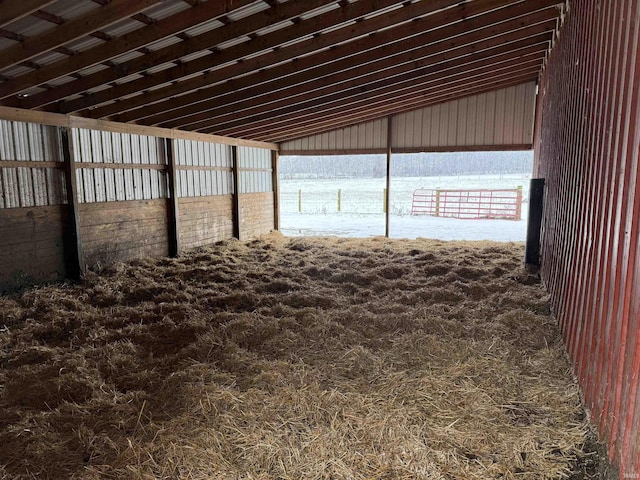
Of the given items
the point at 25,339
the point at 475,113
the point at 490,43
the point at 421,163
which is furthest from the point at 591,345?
the point at 421,163

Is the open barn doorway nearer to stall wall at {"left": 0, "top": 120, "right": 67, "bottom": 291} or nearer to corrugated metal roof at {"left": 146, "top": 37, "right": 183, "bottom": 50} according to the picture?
corrugated metal roof at {"left": 146, "top": 37, "right": 183, "bottom": 50}

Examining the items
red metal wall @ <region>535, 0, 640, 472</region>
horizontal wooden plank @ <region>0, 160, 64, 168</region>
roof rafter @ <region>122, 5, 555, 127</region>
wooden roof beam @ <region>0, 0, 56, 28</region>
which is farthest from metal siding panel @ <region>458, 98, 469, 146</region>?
wooden roof beam @ <region>0, 0, 56, 28</region>

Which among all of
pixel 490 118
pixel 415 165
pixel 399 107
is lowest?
pixel 490 118

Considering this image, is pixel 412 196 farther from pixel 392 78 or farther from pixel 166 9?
pixel 166 9

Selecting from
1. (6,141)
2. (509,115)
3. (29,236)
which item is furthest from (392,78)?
(29,236)

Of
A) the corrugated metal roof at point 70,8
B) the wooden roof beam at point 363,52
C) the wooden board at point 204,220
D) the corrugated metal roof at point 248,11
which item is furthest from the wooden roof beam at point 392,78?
the corrugated metal roof at point 70,8

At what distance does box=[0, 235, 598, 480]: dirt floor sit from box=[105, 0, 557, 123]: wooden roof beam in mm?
2806

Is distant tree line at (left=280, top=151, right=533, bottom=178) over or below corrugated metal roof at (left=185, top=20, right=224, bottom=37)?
over

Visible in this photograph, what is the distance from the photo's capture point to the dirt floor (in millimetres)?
2240

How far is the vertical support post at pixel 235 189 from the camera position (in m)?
9.98

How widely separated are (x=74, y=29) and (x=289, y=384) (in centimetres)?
340

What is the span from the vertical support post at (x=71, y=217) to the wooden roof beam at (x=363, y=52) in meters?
0.60

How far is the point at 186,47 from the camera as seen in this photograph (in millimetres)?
4516

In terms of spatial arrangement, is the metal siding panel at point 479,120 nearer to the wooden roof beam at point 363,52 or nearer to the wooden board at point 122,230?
the wooden roof beam at point 363,52
